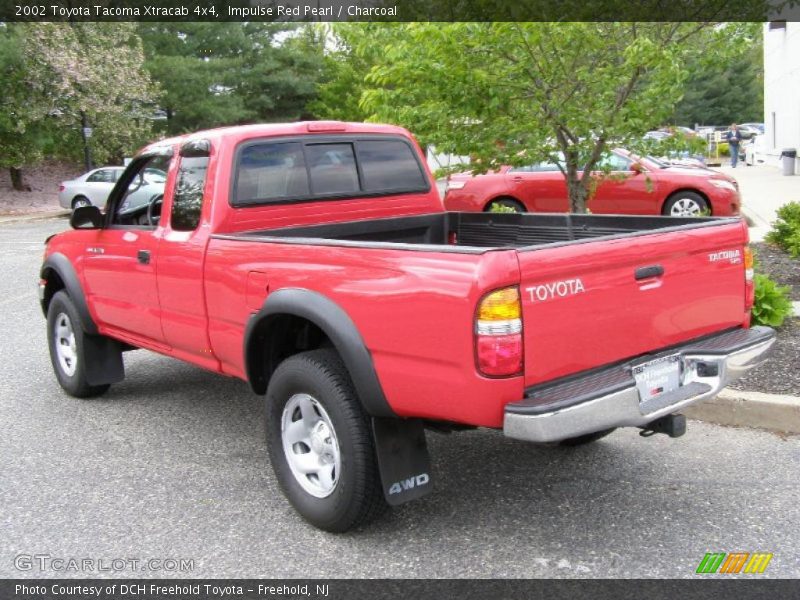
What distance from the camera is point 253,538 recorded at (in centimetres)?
398

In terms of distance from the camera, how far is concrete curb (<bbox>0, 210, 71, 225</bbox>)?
25516 millimetres

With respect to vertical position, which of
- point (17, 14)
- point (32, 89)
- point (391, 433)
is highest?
point (17, 14)

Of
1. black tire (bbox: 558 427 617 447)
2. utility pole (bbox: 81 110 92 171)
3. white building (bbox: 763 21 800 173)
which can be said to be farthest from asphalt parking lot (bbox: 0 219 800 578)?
white building (bbox: 763 21 800 173)

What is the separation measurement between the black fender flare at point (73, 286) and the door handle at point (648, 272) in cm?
399

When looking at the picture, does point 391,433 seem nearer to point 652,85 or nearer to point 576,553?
point 576,553

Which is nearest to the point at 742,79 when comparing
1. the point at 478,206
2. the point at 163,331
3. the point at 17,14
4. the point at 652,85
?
the point at 17,14

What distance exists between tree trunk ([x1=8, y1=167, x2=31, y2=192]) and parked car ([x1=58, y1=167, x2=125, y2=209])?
8.20 meters

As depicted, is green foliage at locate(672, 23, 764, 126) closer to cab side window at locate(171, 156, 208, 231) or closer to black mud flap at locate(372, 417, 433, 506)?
cab side window at locate(171, 156, 208, 231)

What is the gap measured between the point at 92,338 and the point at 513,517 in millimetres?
3526

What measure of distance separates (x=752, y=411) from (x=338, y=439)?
2.86m

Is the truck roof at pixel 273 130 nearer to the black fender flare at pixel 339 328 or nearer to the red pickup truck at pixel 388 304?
the red pickup truck at pixel 388 304

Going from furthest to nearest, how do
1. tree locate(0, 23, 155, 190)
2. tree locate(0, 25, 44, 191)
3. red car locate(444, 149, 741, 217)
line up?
tree locate(0, 23, 155, 190) → tree locate(0, 25, 44, 191) → red car locate(444, 149, 741, 217)

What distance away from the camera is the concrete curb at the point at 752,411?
509 cm

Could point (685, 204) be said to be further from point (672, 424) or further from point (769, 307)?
point (672, 424)
